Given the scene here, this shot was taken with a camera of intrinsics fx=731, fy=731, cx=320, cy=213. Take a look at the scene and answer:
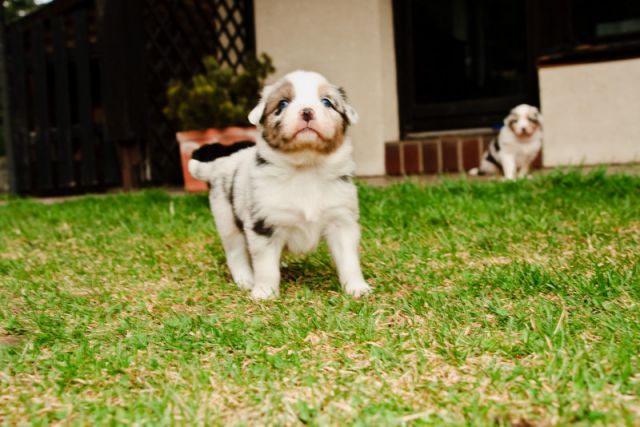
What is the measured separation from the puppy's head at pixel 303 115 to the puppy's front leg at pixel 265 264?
377mm

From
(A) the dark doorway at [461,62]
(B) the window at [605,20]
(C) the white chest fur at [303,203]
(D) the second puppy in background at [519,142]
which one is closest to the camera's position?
(C) the white chest fur at [303,203]

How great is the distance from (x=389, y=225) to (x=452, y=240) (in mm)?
665

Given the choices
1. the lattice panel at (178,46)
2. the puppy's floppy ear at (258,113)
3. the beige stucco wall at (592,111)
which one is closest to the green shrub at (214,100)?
the lattice panel at (178,46)

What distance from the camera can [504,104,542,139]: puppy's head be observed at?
6445 millimetres

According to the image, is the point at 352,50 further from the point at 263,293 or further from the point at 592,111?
the point at 263,293

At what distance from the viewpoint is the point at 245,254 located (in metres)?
3.39

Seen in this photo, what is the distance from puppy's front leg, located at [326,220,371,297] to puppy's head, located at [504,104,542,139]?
386 cm

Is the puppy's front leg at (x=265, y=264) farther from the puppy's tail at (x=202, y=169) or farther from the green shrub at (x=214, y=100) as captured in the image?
the green shrub at (x=214, y=100)

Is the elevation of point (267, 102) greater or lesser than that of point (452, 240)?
greater

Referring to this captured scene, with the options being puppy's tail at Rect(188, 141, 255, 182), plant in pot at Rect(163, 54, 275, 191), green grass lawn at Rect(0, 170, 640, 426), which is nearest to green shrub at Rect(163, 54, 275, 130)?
plant in pot at Rect(163, 54, 275, 191)

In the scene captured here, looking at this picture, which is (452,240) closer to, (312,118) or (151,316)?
(312,118)

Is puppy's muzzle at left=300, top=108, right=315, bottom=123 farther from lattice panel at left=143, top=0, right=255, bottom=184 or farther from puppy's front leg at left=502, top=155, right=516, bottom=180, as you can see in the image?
lattice panel at left=143, top=0, right=255, bottom=184

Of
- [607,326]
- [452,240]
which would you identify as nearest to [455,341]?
[607,326]

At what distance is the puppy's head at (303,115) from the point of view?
2830mm
